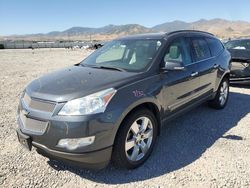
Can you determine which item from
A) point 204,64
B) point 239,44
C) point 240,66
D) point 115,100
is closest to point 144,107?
point 115,100

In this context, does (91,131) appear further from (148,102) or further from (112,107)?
(148,102)

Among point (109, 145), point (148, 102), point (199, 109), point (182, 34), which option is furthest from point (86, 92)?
point (199, 109)

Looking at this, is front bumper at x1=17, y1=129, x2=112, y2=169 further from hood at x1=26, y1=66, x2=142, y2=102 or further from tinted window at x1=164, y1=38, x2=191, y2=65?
tinted window at x1=164, y1=38, x2=191, y2=65

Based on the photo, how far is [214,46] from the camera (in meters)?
5.70

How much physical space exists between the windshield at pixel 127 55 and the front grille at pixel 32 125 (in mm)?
1487

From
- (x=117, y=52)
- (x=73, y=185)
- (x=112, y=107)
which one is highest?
(x=117, y=52)

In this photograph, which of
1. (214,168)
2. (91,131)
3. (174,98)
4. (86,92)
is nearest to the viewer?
(91,131)

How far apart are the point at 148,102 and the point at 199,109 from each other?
2875mm

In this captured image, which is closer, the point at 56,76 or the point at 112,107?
the point at 112,107

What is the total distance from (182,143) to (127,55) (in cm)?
175

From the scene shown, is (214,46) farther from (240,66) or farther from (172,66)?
(240,66)

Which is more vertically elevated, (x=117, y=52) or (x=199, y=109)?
(x=117, y=52)

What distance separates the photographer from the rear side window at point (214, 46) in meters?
5.53

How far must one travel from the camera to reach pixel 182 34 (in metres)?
4.62
